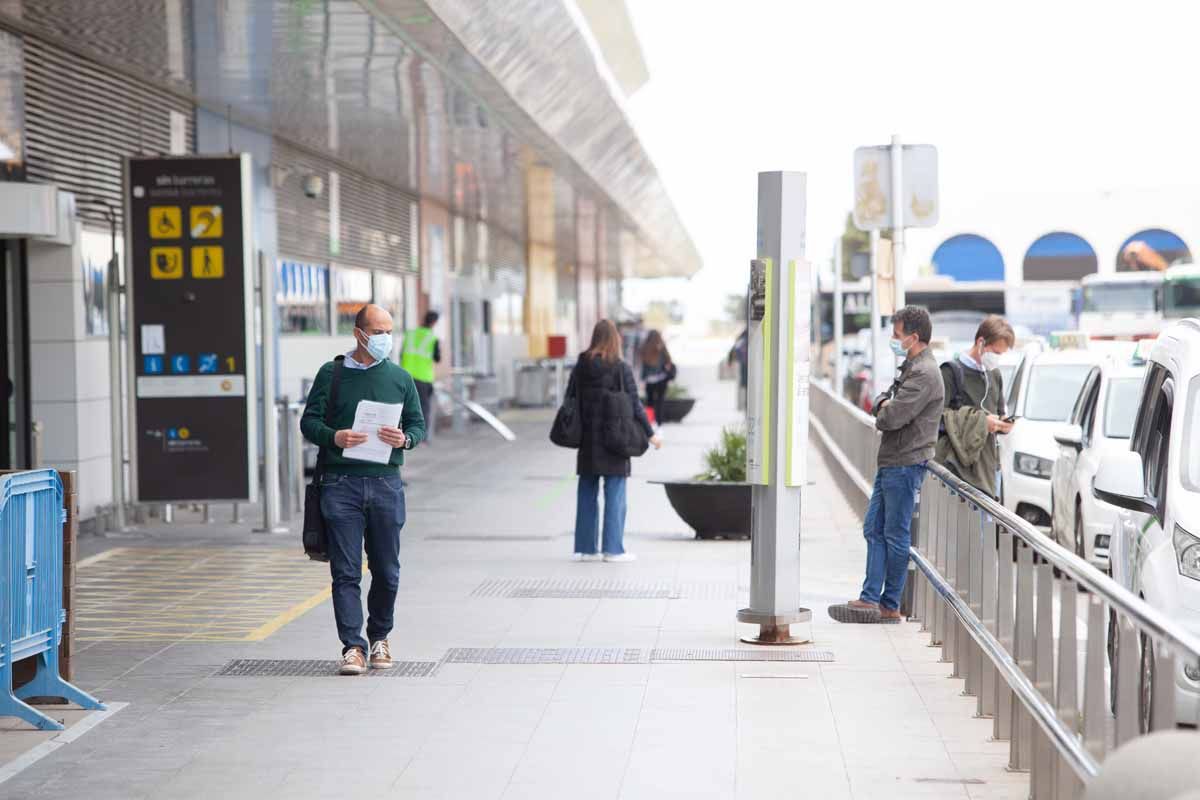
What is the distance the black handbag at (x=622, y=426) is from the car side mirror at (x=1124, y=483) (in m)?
5.58

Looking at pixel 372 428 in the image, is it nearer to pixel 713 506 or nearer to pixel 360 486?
pixel 360 486

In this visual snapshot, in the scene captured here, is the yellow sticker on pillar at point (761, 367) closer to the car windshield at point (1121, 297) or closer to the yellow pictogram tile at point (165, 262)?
the yellow pictogram tile at point (165, 262)

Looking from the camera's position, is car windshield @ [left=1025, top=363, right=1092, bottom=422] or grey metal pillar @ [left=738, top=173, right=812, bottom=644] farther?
car windshield @ [left=1025, top=363, right=1092, bottom=422]

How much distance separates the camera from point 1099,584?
4781mm

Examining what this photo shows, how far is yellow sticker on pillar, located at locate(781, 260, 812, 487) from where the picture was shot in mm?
9023

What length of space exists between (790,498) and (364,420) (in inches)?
87.6

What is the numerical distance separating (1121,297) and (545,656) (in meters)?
33.8

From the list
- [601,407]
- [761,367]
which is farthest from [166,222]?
[761,367]

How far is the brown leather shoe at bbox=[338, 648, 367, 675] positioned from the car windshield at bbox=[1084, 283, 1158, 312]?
113 ft

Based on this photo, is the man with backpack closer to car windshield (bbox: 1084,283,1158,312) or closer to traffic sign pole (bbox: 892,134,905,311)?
traffic sign pole (bbox: 892,134,905,311)

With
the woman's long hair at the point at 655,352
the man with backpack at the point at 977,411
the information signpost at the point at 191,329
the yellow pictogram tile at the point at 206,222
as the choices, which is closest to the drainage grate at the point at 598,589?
the man with backpack at the point at 977,411

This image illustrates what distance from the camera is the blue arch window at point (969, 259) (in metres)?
65.6

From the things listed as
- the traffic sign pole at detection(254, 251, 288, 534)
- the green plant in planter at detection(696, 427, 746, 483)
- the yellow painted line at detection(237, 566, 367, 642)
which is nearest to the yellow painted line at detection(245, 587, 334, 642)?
the yellow painted line at detection(237, 566, 367, 642)

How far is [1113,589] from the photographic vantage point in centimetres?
463
